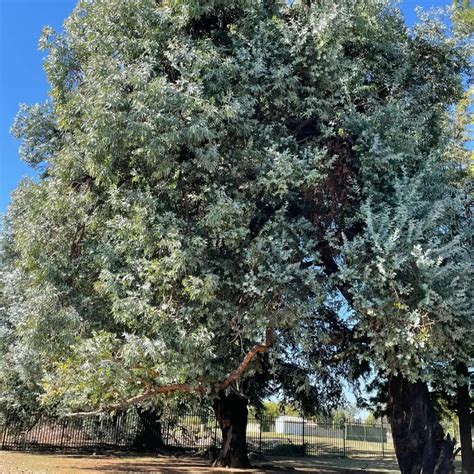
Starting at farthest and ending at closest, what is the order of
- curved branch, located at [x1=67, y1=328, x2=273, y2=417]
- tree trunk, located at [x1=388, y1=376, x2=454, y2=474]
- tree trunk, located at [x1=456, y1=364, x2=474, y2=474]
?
tree trunk, located at [x1=456, y1=364, x2=474, y2=474] < tree trunk, located at [x1=388, y1=376, x2=454, y2=474] < curved branch, located at [x1=67, y1=328, x2=273, y2=417]

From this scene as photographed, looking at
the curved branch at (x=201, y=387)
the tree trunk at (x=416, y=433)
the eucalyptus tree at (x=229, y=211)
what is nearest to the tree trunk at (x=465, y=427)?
the tree trunk at (x=416, y=433)

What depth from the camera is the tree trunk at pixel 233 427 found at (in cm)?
1552

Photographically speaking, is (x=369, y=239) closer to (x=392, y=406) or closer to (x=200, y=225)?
(x=200, y=225)

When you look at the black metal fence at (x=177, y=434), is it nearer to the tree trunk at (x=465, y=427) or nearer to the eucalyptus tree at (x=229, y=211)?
the tree trunk at (x=465, y=427)

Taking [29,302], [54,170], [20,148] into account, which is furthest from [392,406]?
[20,148]

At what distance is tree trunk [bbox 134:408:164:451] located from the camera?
23.0 m

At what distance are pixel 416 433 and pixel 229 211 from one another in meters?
5.70

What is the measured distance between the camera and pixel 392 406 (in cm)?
1040

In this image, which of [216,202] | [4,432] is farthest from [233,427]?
[216,202]

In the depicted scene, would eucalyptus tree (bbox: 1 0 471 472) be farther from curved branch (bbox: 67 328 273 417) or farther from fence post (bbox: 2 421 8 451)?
fence post (bbox: 2 421 8 451)

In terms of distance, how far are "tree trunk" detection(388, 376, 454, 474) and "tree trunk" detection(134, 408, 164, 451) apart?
1497cm

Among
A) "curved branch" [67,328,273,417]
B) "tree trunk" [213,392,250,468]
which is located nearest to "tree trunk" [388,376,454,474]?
"curved branch" [67,328,273,417]

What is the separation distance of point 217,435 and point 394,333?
18.1 metres

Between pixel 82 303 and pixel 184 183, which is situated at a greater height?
pixel 184 183
